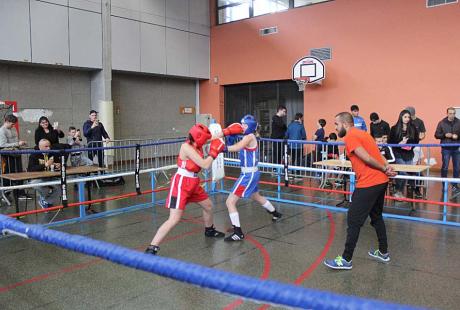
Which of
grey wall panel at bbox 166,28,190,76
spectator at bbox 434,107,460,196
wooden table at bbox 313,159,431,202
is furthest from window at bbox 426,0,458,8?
grey wall panel at bbox 166,28,190,76

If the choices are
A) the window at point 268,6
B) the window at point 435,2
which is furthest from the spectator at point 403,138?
the window at point 268,6

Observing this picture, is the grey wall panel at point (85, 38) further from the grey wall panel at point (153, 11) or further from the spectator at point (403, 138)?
the spectator at point (403, 138)

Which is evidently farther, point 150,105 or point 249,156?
point 150,105

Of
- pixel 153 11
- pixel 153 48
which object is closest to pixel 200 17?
pixel 153 11

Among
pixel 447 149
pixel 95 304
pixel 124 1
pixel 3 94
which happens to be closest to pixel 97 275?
pixel 95 304

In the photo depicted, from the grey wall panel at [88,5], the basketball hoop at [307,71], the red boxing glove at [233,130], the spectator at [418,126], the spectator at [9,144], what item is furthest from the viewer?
the basketball hoop at [307,71]

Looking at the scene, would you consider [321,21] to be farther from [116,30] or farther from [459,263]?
[459,263]

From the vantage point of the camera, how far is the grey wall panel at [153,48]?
13047 millimetres

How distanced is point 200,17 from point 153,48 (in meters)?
2.65

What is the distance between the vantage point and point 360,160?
3832 millimetres

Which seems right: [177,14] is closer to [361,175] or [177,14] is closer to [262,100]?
[262,100]

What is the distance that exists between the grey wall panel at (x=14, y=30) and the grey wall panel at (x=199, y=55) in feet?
19.1

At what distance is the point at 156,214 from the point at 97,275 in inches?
98.4

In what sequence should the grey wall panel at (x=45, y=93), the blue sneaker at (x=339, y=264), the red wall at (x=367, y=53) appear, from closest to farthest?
the blue sneaker at (x=339, y=264) → the red wall at (x=367, y=53) → the grey wall panel at (x=45, y=93)
